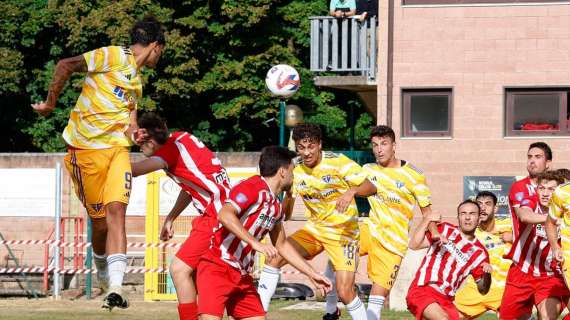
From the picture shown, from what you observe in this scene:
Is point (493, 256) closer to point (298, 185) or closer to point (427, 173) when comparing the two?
point (298, 185)

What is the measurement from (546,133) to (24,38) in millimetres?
17422

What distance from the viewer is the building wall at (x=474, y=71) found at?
972 inches

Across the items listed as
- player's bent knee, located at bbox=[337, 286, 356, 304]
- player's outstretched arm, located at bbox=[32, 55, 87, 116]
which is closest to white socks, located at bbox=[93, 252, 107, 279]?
player's outstretched arm, located at bbox=[32, 55, 87, 116]

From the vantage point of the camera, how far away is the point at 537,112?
25016mm

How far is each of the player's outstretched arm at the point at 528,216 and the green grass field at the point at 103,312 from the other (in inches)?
197

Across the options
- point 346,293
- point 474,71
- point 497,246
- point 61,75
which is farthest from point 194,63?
point 61,75

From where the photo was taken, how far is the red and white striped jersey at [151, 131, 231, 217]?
12555mm

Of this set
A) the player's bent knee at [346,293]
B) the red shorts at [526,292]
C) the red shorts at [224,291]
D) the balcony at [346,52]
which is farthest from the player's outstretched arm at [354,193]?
the balcony at [346,52]

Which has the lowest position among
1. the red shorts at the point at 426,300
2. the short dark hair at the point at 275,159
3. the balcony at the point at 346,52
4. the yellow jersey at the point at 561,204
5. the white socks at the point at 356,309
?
the white socks at the point at 356,309

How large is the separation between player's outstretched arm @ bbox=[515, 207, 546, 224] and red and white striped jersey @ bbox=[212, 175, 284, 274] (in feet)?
11.7

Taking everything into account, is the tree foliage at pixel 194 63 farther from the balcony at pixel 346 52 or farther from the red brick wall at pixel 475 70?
the red brick wall at pixel 475 70

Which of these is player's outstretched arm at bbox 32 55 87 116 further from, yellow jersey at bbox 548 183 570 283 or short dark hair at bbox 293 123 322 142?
yellow jersey at bbox 548 183 570 283

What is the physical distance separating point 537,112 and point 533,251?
34.6 ft

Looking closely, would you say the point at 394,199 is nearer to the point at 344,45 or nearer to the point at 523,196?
the point at 523,196
